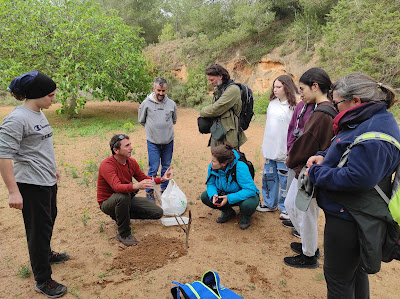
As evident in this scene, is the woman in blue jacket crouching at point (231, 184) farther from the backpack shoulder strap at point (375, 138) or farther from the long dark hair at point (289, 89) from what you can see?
the backpack shoulder strap at point (375, 138)

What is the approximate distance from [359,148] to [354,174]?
15 centimetres

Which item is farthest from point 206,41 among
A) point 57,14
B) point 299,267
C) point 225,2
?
point 299,267

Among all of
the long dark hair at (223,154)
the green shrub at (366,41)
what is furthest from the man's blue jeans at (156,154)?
the green shrub at (366,41)

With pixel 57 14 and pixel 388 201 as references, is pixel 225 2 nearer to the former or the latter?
pixel 57 14

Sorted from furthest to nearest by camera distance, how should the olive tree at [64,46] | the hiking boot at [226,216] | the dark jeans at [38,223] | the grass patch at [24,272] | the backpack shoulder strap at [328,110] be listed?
the olive tree at [64,46] < the hiking boot at [226,216] < the grass patch at [24,272] < the backpack shoulder strap at [328,110] < the dark jeans at [38,223]

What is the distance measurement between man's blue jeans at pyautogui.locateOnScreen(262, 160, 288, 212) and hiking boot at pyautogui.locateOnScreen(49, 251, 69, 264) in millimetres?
2649

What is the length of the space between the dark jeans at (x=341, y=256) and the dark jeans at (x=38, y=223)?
222cm

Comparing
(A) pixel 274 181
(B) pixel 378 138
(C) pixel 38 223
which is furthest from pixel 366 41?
(C) pixel 38 223

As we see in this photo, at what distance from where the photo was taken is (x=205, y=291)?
2.39m

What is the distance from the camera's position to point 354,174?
5.40ft

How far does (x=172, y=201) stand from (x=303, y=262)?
71.4 inches

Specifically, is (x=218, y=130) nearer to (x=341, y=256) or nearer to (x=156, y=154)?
(x=156, y=154)

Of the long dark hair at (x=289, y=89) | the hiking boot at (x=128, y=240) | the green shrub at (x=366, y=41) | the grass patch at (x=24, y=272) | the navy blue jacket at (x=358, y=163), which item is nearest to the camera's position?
the navy blue jacket at (x=358, y=163)

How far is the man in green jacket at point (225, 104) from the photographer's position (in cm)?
387
